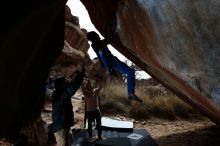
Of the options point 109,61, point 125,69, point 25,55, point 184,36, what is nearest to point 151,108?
point 125,69

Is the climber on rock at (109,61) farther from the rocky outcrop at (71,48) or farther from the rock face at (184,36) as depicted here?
the rocky outcrop at (71,48)

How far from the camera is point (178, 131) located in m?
10.1

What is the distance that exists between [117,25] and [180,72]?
1702 mm

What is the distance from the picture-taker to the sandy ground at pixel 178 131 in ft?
28.1

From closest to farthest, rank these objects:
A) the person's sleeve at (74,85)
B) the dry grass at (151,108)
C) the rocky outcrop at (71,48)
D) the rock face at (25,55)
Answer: the rock face at (25,55), the person's sleeve at (74,85), the dry grass at (151,108), the rocky outcrop at (71,48)

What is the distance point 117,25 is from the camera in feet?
16.8

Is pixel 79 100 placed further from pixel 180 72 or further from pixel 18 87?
pixel 180 72

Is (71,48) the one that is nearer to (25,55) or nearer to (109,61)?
(109,61)

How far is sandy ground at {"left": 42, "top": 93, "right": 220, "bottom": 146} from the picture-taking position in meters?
8.57

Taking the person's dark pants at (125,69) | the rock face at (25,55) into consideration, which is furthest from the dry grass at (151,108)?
the rock face at (25,55)

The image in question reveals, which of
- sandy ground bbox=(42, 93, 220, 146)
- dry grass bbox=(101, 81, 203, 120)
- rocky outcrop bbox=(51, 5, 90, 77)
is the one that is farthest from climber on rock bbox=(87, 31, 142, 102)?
rocky outcrop bbox=(51, 5, 90, 77)

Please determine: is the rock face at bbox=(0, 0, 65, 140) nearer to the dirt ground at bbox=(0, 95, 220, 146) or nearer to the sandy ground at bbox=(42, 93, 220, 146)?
the dirt ground at bbox=(0, 95, 220, 146)

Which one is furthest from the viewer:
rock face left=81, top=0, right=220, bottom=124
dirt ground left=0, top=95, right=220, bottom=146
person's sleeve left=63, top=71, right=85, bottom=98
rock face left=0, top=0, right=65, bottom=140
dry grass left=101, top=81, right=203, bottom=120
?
dry grass left=101, top=81, right=203, bottom=120

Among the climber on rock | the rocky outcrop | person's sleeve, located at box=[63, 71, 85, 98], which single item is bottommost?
person's sleeve, located at box=[63, 71, 85, 98]
